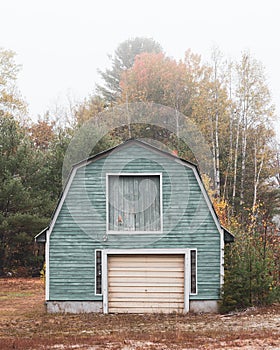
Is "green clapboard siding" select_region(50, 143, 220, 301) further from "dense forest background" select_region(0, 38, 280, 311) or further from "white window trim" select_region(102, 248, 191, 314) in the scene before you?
"dense forest background" select_region(0, 38, 280, 311)

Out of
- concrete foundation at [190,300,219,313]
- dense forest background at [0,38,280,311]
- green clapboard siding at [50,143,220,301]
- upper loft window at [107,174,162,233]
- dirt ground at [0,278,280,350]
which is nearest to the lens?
dirt ground at [0,278,280,350]

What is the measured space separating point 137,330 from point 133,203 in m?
4.69

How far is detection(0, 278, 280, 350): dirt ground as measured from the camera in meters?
12.6

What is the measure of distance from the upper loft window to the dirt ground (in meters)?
2.46

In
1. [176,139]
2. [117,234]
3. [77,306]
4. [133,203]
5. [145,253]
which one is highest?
[176,139]

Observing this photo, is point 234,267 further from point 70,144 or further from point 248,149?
point 248,149

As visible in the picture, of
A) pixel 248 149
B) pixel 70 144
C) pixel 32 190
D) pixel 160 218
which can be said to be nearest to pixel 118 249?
pixel 160 218

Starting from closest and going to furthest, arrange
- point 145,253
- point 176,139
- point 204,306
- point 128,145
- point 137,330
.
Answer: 1. point 137,330
2. point 204,306
3. point 145,253
4. point 128,145
5. point 176,139

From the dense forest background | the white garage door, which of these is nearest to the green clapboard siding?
the white garage door

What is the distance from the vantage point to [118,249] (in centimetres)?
1889

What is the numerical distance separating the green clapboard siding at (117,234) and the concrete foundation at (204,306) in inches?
8.9

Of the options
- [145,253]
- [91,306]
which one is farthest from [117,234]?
[91,306]

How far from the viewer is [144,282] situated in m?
18.9

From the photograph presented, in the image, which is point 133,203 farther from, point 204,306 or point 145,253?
point 204,306
